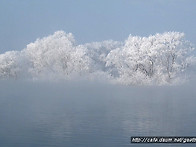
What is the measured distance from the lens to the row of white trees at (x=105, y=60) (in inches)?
1830

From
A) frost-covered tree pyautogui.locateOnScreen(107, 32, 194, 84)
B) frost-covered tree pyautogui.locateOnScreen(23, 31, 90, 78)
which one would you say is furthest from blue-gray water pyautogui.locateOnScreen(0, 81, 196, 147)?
frost-covered tree pyautogui.locateOnScreen(23, 31, 90, 78)

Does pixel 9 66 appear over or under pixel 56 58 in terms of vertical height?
under

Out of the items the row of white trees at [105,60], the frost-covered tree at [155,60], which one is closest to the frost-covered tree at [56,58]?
the row of white trees at [105,60]

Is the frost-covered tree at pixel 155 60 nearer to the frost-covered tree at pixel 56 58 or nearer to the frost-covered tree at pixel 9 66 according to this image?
the frost-covered tree at pixel 56 58

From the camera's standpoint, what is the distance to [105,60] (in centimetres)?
5300

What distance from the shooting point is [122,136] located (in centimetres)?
1588

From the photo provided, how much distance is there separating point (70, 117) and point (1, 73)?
35680 mm

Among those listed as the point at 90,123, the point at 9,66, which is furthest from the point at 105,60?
the point at 90,123

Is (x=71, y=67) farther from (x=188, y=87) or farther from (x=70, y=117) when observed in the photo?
(x=70, y=117)

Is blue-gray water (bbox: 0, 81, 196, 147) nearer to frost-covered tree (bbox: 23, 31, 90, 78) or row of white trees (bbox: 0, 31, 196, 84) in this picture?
row of white trees (bbox: 0, 31, 196, 84)

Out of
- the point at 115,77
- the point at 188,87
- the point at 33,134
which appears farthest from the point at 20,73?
the point at 33,134

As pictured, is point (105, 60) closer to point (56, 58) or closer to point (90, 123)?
point (56, 58)

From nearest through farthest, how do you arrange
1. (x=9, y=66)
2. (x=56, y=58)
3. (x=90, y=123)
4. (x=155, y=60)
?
(x=90, y=123) → (x=155, y=60) → (x=56, y=58) → (x=9, y=66)

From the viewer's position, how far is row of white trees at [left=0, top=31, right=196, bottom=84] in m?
46.5
